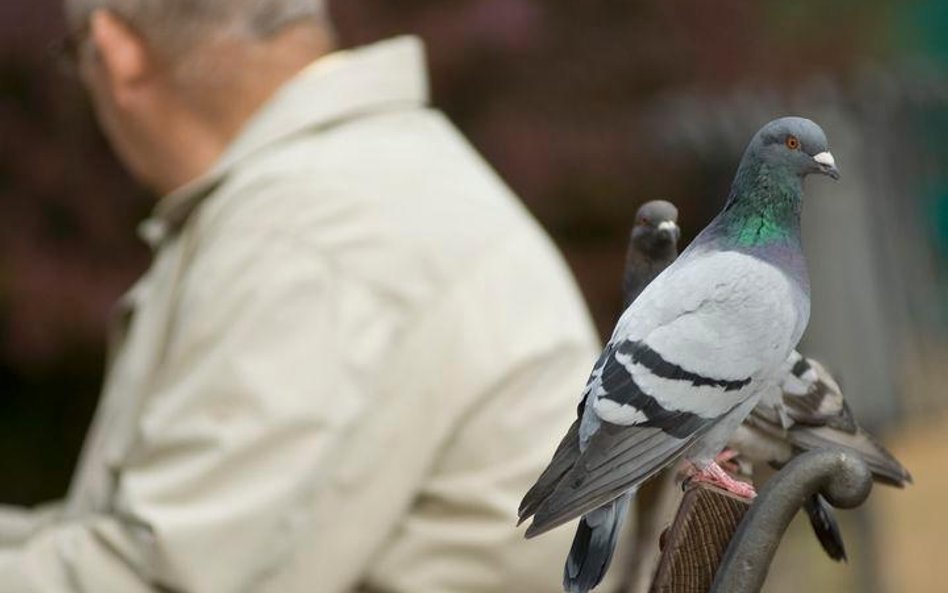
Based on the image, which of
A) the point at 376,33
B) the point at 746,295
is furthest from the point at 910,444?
the point at 746,295

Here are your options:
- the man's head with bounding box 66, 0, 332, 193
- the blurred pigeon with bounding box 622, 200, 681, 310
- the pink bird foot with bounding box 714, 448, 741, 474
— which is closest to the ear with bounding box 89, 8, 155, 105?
the man's head with bounding box 66, 0, 332, 193

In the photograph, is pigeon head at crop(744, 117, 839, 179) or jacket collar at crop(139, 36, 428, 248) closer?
pigeon head at crop(744, 117, 839, 179)

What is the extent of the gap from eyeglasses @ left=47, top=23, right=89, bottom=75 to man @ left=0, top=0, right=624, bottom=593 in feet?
0.07

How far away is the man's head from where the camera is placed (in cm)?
292

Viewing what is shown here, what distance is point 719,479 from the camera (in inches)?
54.9

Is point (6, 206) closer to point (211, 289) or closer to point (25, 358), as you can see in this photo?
point (25, 358)

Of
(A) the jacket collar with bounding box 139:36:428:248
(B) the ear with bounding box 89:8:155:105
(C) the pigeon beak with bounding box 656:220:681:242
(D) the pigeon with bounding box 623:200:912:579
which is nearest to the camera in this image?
(C) the pigeon beak with bounding box 656:220:681:242

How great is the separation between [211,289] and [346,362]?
211mm

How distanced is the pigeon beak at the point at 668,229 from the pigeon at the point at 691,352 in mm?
51

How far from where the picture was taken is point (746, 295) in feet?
4.05

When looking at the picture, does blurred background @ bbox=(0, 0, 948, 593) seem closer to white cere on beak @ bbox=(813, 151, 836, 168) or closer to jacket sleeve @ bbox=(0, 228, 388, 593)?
jacket sleeve @ bbox=(0, 228, 388, 593)

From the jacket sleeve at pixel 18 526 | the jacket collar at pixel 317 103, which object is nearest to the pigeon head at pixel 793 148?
the jacket collar at pixel 317 103

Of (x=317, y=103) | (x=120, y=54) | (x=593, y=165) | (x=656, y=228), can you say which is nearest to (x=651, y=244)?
(x=656, y=228)

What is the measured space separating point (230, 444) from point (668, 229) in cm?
131
